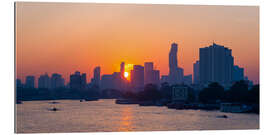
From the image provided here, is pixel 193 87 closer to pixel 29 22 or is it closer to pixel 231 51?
pixel 231 51

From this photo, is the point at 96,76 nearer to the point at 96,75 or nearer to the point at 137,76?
the point at 96,75

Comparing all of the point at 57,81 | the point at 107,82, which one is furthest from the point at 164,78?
the point at 57,81

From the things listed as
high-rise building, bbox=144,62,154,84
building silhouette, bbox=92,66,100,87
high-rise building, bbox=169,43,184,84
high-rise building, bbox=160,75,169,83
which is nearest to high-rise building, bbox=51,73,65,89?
building silhouette, bbox=92,66,100,87

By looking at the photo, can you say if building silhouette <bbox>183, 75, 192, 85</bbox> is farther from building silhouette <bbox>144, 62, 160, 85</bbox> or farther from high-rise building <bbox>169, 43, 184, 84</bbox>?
building silhouette <bbox>144, 62, 160, 85</bbox>

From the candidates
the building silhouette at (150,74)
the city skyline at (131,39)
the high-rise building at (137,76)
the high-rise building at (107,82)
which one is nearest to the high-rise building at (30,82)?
the city skyline at (131,39)
